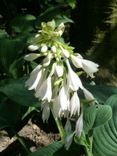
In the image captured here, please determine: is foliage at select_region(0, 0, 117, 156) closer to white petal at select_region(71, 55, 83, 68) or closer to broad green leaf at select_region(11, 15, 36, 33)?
→ broad green leaf at select_region(11, 15, 36, 33)

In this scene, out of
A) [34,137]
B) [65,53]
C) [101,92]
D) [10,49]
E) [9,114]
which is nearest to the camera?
[65,53]

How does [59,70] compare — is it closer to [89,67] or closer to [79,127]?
[89,67]

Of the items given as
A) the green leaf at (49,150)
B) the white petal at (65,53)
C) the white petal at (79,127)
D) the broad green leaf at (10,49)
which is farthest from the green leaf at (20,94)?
the broad green leaf at (10,49)

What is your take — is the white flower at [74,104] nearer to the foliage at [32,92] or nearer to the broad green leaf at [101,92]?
the foliage at [32,92]

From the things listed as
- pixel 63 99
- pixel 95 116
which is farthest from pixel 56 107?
pixel 95 116

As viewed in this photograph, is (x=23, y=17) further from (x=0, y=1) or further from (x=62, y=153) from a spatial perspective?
(x=62, y=153)
